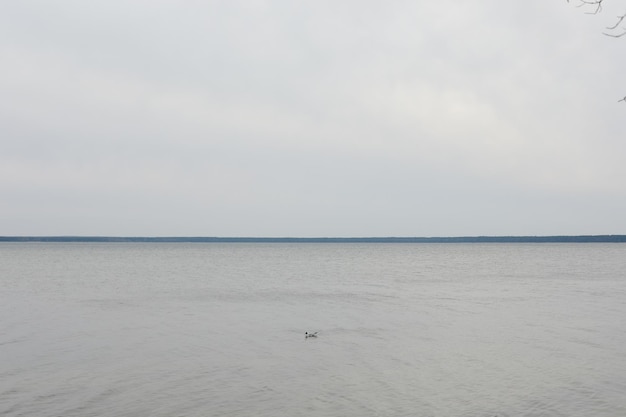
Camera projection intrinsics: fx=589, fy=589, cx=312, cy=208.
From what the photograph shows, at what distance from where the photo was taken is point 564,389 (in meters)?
19.2

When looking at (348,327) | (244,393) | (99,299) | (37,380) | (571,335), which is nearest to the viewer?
(244,393)

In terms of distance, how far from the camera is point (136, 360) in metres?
23.5

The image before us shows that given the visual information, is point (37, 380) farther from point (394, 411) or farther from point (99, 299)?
point (99, 299)

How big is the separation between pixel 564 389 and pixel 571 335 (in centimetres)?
1149

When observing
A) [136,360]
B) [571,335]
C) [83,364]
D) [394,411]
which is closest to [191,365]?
[136,360]

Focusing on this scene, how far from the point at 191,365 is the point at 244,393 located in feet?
15.3

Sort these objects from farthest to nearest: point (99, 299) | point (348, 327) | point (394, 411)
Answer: point (99, 299)
point (348, 327)
point (394, 411)

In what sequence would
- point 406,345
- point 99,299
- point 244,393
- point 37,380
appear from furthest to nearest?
point 99,299 → point 406,345 → point 37,380 → point 244,393

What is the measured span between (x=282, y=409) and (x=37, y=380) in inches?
350

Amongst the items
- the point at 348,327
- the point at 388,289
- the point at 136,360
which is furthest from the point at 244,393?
the point at 388,289

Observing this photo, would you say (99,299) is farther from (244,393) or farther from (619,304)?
(619,304)


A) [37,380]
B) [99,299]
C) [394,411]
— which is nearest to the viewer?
[394,411]

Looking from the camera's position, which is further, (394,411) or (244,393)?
(244,393)

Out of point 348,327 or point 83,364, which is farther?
point 348,327
